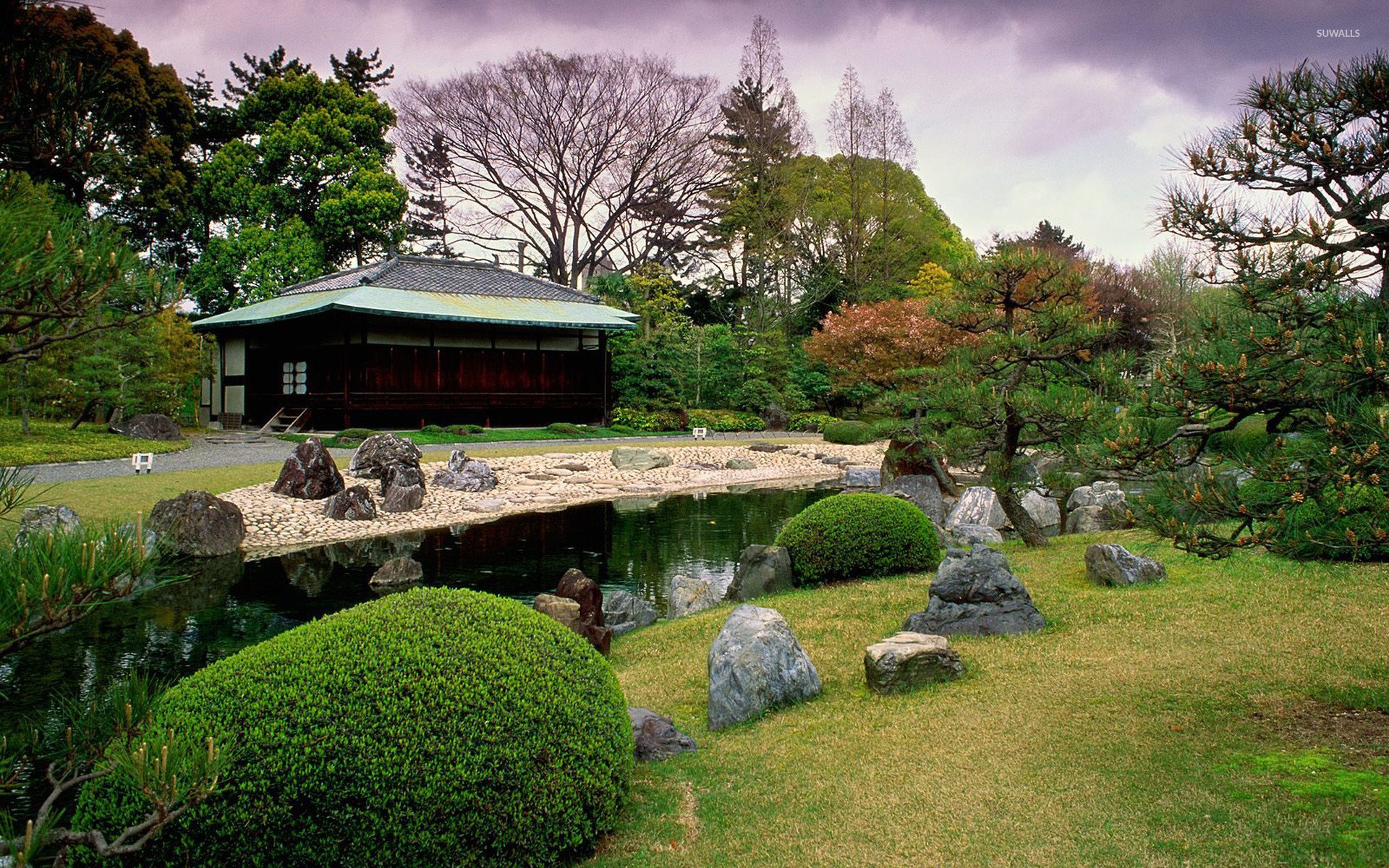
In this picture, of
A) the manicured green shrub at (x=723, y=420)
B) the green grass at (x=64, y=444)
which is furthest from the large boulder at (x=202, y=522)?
the manicured green shrub at (x=723, y=420)

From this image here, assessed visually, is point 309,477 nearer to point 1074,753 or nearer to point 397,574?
point 397,574

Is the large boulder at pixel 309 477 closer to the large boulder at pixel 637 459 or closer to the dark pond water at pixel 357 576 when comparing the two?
the dark pond water at pixel 357 576

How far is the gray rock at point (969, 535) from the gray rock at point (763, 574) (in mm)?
2488

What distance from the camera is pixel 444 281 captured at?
2573cm

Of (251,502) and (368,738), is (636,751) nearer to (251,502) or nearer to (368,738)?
(368,738)

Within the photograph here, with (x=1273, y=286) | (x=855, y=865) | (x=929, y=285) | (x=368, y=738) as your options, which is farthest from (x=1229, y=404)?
(x=929, y=285)

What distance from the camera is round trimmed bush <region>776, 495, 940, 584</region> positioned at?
767 centimetres

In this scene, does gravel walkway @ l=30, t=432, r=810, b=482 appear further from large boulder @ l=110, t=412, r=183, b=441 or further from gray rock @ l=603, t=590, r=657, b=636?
gray rock @ l=603, t=590, r=657, b=636

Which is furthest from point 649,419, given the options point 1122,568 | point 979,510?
point 1122,568

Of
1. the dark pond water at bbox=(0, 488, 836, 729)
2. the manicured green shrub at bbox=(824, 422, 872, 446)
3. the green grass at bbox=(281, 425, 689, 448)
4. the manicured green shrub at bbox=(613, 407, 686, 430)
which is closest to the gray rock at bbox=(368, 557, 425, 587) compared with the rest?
the dark pond water at bbox=(0, 488, 836, 729)

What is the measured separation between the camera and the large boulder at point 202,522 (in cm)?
1001

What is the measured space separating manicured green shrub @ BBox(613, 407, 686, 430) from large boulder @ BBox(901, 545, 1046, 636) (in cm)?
2013

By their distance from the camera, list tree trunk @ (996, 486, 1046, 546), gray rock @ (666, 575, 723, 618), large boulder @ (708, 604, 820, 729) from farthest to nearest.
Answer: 1. tree trunk @ (996, 486, 1046, 546)
2. gray rock @ (666, 575, 723, 618)
3. large boulder @ (708, 604, 820, 729)

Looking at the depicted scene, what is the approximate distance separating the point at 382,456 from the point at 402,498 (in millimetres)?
1808
